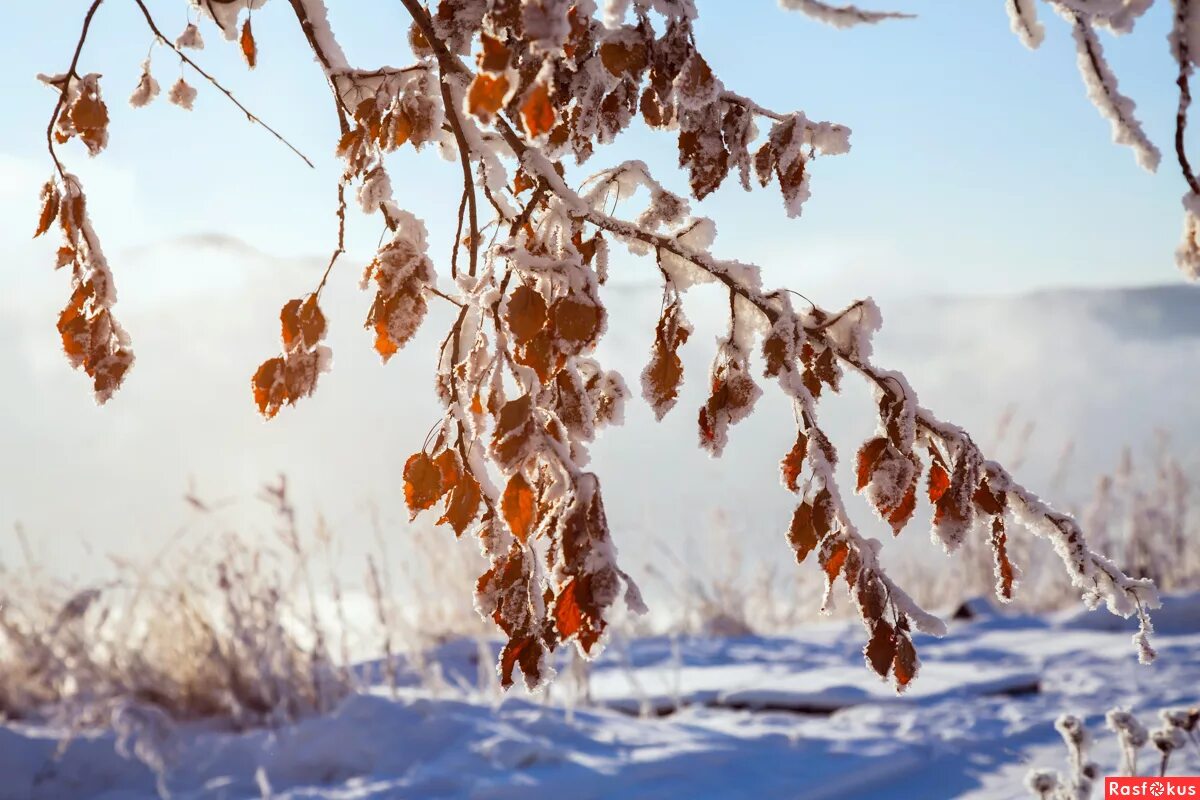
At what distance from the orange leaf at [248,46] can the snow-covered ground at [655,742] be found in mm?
1939

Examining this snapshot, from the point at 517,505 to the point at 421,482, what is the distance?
0.69 feet

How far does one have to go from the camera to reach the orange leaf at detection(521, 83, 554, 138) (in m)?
0.95

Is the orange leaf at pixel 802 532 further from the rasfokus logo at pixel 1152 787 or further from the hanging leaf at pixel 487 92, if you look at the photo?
the rasfokus logo at pixel 1152 787

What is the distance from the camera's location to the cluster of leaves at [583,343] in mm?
1165

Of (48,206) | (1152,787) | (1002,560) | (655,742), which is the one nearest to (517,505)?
(1002,560)

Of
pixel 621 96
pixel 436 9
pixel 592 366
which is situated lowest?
pixel 592 366

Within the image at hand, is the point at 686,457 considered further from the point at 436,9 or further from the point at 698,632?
the point at 436,9

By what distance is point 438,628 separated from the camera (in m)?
5.53

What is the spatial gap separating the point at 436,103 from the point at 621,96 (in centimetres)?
28

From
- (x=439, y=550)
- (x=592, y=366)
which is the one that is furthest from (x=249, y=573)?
(x=592, y=366)

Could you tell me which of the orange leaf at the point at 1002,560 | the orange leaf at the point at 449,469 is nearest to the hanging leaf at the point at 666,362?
the orange leaf at the point at 449,469

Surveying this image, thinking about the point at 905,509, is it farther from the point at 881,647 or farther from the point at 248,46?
the point at 248,46

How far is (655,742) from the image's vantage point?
10.5ft

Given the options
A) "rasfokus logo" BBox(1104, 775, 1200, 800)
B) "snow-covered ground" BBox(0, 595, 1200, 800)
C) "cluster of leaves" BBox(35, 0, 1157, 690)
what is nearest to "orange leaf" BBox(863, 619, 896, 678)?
"cluster of leaves" BBox(35, 0, 1157, 690)
